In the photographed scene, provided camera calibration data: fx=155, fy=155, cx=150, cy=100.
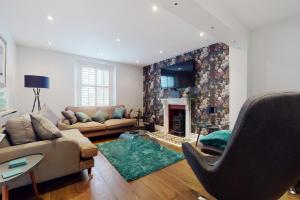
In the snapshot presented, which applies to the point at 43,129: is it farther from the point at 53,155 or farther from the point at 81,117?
the point at 81,117

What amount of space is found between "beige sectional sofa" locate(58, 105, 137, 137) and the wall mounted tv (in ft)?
5.47

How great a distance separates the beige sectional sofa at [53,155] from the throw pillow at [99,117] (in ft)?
7.99

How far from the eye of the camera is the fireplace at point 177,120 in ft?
15.4

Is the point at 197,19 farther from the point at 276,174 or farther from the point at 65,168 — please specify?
the point at 65,168

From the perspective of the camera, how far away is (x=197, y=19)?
84.8 inches

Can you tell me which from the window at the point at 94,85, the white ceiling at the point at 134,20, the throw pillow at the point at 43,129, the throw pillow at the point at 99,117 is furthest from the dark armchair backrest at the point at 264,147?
the window at the point at 94,85

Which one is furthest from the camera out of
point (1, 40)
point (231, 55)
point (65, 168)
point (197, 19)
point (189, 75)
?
point (189, 75)

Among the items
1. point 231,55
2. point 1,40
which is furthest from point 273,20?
point 1,40

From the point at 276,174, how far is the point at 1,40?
384cm

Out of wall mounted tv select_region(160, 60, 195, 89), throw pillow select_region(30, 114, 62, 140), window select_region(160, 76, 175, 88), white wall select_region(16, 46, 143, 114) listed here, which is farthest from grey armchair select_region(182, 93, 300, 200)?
white wall select_region(16, 46, 143, 114)

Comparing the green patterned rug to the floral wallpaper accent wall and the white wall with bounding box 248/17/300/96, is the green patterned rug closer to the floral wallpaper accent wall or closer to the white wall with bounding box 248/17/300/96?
the floral wallpaper accent wall

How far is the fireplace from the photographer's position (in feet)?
15.4

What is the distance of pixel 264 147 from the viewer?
2.85ft

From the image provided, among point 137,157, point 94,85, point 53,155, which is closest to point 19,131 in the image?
point 53,155
